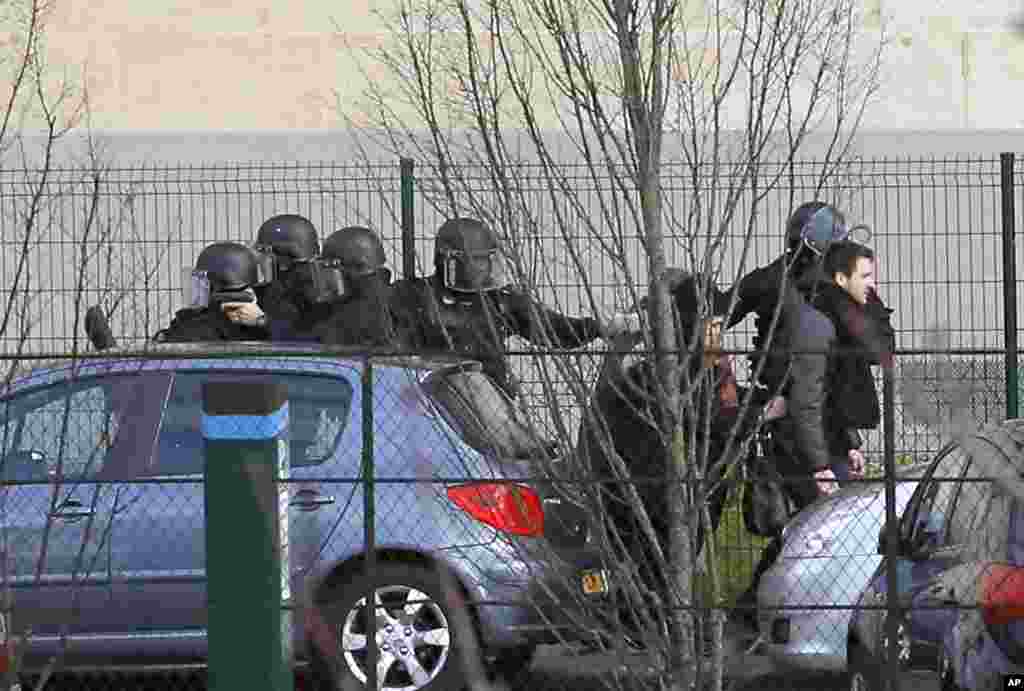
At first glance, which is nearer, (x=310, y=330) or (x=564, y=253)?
(x=564, y=253)

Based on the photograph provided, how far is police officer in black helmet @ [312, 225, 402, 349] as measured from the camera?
9.62 m

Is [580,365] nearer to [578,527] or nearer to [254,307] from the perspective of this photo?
[578,527]

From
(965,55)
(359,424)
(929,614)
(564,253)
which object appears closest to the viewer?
(564,253)

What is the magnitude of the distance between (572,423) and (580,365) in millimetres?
198

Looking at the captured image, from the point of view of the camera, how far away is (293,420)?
826cm

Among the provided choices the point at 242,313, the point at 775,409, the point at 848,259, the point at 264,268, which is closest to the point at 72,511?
the point at 775,409

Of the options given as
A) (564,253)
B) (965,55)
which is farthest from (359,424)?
(965,55)

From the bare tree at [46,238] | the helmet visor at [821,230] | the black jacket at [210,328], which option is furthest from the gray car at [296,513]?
the black jacket at [210,328]

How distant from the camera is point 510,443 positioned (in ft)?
19.8

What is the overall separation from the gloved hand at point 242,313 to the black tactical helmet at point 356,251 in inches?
19.5

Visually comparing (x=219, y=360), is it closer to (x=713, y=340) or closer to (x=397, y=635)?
(x=397, y=635)

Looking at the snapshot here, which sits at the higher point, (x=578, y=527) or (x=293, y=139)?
(x=293, y=139)

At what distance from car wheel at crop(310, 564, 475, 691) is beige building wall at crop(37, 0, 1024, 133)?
8.55m

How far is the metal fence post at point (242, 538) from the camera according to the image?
21.5 ft
